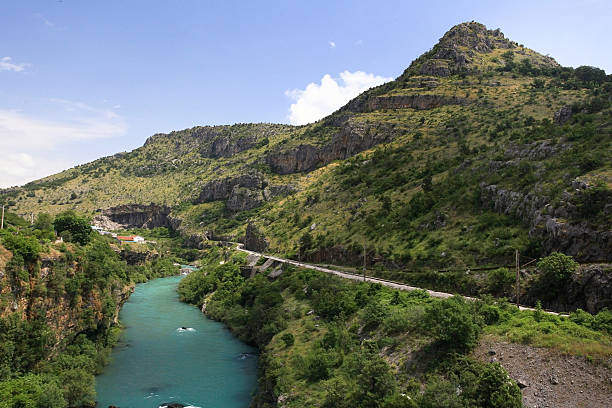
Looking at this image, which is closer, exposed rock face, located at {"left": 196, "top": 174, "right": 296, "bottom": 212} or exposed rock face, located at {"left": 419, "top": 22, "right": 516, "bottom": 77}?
exposed rock face, located at {"left": 419, "top": 22, "right": 516, "bottom": 77}

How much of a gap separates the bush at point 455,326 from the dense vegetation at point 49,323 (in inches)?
1075

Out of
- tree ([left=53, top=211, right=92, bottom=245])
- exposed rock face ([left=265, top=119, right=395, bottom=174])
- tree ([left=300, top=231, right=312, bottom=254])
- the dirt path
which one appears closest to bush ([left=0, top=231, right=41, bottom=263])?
tree ([left=53, top=211, right=92, bottom=245])

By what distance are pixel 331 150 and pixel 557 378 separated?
353 ft

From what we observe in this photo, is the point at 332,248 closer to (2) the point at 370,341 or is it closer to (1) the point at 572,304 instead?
(2) the point at 370,341

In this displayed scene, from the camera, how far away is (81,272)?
39781 mm

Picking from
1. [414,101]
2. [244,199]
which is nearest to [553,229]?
[414,101]

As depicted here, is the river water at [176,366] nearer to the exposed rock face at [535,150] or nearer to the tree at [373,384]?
the tree at [373,384]

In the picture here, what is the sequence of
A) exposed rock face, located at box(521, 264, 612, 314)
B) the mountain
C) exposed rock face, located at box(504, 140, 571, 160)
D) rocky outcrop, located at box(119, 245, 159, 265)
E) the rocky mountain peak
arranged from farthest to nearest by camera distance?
the rocky mountain peak, rocky outcrop, located at box(119, 245, 159, 265), exposed rock face, located at box(504, 140, 571, 160), the mountain, exposed rock face, located at box(521, 264, 612, 314)

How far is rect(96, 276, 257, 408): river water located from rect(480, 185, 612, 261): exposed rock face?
30168 millimetres

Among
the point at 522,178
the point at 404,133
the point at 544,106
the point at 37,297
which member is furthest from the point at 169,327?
the point at 544,106

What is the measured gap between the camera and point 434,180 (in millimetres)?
62344

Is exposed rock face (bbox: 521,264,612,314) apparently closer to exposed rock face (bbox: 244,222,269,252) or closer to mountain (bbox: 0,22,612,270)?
mountain (bbox: 0,22,612,270)

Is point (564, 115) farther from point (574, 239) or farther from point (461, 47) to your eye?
point (461, 47)

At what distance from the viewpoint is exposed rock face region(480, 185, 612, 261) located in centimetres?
2773
